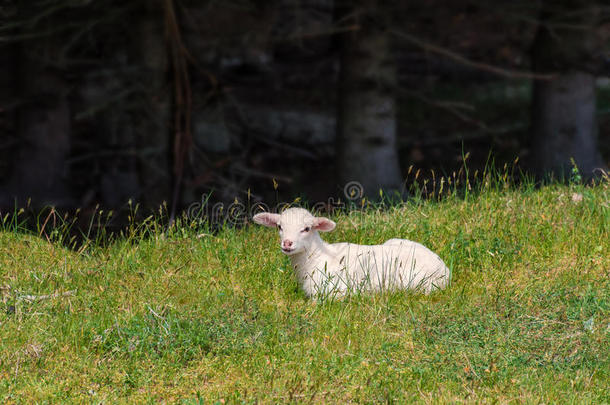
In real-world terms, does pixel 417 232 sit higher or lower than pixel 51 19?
lower

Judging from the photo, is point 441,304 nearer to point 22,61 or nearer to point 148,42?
point 148,42

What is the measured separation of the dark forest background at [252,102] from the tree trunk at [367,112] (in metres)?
0.02

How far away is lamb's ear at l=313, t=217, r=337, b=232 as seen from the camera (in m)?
6.36

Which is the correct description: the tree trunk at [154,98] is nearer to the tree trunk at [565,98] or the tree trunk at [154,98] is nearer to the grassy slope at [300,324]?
the grassy slope at [300,324]

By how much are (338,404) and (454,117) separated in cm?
1691

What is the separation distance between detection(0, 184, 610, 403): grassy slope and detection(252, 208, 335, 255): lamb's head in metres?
0.45

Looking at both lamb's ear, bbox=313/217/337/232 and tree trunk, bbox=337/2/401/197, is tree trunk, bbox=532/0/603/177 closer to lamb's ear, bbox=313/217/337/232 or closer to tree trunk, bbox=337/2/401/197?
tree trunk, bbox=337/2/401/197

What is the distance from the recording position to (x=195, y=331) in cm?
577

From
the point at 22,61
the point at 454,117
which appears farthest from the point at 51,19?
the point at 454,117

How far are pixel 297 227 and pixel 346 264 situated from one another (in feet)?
1.75

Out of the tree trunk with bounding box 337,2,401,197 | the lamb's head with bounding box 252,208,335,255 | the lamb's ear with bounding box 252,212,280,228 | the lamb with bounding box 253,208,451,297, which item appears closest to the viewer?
the lamb's head with bounding box 252,208,335,255

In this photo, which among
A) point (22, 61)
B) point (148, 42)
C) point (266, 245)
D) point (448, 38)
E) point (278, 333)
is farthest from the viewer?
point (448, 38)

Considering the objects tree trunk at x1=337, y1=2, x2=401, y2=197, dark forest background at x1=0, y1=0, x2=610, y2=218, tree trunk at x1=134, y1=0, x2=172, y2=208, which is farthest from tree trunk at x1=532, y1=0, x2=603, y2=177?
tree trunk at x1=134, y1=0, x2=172, y2=208

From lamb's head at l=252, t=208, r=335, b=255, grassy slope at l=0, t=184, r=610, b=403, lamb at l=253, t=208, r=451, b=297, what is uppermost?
lamb's head at l=252, t=208, r=335, b=255
